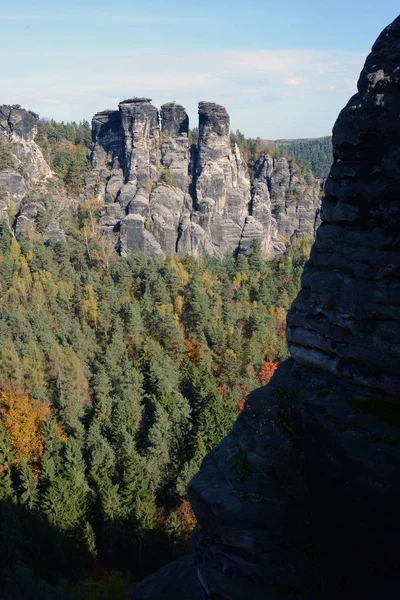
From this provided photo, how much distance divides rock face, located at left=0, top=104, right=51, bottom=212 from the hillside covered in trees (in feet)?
54.6

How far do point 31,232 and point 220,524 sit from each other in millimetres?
64827

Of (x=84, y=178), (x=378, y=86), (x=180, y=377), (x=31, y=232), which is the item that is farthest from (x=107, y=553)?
(x=84, y=178)

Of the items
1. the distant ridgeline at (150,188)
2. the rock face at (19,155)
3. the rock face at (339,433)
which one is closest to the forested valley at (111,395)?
the distant ridgeline at (150,188)

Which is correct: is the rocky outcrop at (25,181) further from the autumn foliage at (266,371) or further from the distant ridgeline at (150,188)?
the autumn foliage at (266,371)

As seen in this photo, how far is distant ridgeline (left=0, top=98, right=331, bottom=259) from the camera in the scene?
7369 centimetres

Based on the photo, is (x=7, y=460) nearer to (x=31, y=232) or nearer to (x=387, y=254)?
(x=387, y=254)

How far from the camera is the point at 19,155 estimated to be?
79.2 meters

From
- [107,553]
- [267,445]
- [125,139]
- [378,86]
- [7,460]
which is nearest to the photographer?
[378,86]

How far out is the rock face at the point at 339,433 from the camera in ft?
26.4

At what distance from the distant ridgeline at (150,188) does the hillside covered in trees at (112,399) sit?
13.2 m

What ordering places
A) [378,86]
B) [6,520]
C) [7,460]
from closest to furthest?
1. [378,86]
2. [6,520]
3. [7,460]

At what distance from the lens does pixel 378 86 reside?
8.76 m

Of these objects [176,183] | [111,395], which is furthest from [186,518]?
[176,183]

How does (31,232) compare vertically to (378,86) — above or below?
below
